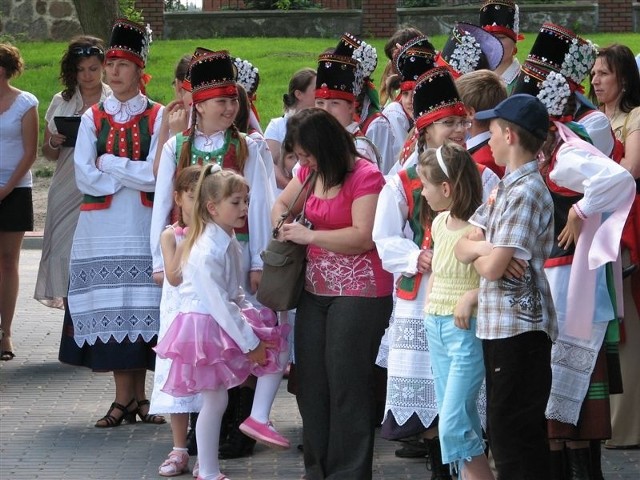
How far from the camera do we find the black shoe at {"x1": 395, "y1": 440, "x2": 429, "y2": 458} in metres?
7.18

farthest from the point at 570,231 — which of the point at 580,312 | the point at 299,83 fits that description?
the point at 299,83

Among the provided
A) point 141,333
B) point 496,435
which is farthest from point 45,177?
point 496,435

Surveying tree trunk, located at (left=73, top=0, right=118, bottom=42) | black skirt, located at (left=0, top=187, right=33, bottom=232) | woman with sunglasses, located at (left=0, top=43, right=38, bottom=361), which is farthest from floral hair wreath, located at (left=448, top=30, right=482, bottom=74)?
tree trunk, located at (left=73, top=0, right=118, bottom=42)

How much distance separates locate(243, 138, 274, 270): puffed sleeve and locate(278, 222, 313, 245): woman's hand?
0.75 metres

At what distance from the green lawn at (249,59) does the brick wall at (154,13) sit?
67 cm

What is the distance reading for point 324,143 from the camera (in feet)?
20.6

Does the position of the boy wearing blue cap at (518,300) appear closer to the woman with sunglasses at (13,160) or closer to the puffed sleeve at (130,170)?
the puffed sleeve at (130,170)

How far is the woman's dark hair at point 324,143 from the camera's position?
20.6 ft

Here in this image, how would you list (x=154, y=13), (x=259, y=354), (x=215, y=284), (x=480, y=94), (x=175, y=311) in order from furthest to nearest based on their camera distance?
(x=154, y=13) → (x=175, y=311) → (x=480, y=94) → (x=259, y=354) → (x=215, y=284)

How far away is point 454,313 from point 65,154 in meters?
4.41

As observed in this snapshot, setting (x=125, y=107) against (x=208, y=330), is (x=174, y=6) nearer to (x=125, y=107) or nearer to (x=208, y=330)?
(x=125, y=107)

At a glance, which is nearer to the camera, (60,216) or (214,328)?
(214,328)

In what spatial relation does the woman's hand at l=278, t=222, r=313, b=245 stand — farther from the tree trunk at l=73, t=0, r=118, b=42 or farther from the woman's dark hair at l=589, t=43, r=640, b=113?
the tree trunk at l=73, t=0, r=118, b=42

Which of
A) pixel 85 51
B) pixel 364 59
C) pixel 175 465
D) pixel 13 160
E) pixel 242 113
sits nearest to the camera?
pixel 175 465
